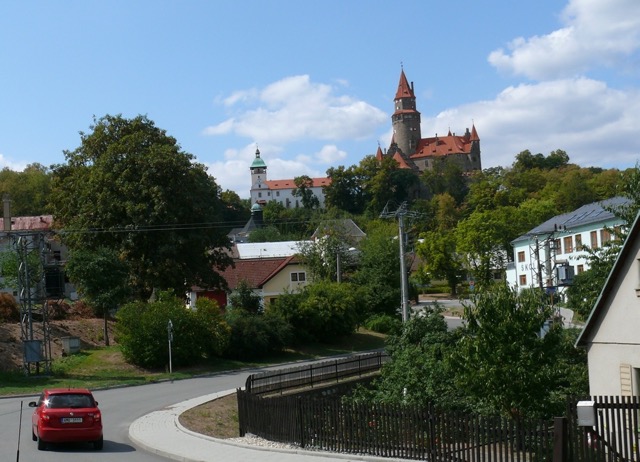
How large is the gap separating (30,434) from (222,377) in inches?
710

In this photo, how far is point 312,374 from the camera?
36781 mm

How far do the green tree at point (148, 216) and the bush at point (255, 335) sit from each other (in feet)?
16.9

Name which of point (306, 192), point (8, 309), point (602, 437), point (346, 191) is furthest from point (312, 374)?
point (306, 192)

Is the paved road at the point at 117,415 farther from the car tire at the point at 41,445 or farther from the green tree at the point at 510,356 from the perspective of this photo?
the green tree at the point at 510,356

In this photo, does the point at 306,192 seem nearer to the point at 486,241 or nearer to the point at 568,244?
the point at 486,241

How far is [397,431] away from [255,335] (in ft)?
103

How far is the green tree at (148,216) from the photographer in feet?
172

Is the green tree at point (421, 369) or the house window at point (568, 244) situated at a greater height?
the house window at point (568, 244)

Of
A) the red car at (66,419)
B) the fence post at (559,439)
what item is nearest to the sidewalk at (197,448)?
the red car at (66,419)

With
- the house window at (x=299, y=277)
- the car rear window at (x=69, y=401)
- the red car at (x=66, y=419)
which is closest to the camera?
the red car at (x=66, y=419)

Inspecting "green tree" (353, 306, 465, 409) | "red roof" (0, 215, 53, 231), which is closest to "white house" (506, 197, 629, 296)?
"green tree" (353, 306, 465, 409)

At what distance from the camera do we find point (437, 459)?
1714 cm

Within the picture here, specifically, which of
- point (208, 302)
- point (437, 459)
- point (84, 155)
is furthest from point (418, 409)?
point (84, 155)

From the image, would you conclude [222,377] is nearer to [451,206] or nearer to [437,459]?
[437,459]
